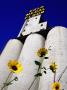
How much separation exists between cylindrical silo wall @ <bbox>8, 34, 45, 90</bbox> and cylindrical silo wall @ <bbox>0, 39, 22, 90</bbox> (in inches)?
56.3

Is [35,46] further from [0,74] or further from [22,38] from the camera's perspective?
[22,38]

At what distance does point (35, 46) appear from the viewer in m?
12.5

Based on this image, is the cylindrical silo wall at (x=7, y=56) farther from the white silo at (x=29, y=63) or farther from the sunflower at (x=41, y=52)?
the sunflower at (x=41, y=52)

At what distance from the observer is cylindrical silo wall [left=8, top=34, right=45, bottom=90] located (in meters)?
9.50

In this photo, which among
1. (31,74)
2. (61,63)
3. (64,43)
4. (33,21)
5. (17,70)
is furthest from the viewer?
(33,21)

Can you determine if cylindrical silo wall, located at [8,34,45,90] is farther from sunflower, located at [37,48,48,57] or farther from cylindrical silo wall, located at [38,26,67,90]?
sunflower, located at [37,48,48,57]

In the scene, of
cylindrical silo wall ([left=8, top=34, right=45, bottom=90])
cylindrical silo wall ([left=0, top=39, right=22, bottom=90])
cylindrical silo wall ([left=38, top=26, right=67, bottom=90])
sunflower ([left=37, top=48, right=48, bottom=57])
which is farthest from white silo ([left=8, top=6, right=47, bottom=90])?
sunflower ([left=37, top=48, right=48, bottom=57])

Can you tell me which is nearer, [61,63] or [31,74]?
[61,63]

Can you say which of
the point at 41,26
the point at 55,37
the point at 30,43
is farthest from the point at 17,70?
the point at 41,26

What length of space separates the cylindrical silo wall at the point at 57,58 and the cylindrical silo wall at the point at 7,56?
10.6ft

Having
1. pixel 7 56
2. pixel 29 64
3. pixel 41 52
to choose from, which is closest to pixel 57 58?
pixel 29 64

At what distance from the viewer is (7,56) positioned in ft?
44.1

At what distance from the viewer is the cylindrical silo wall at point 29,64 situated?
9500mm

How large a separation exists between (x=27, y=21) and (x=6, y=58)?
1251 centimetres
